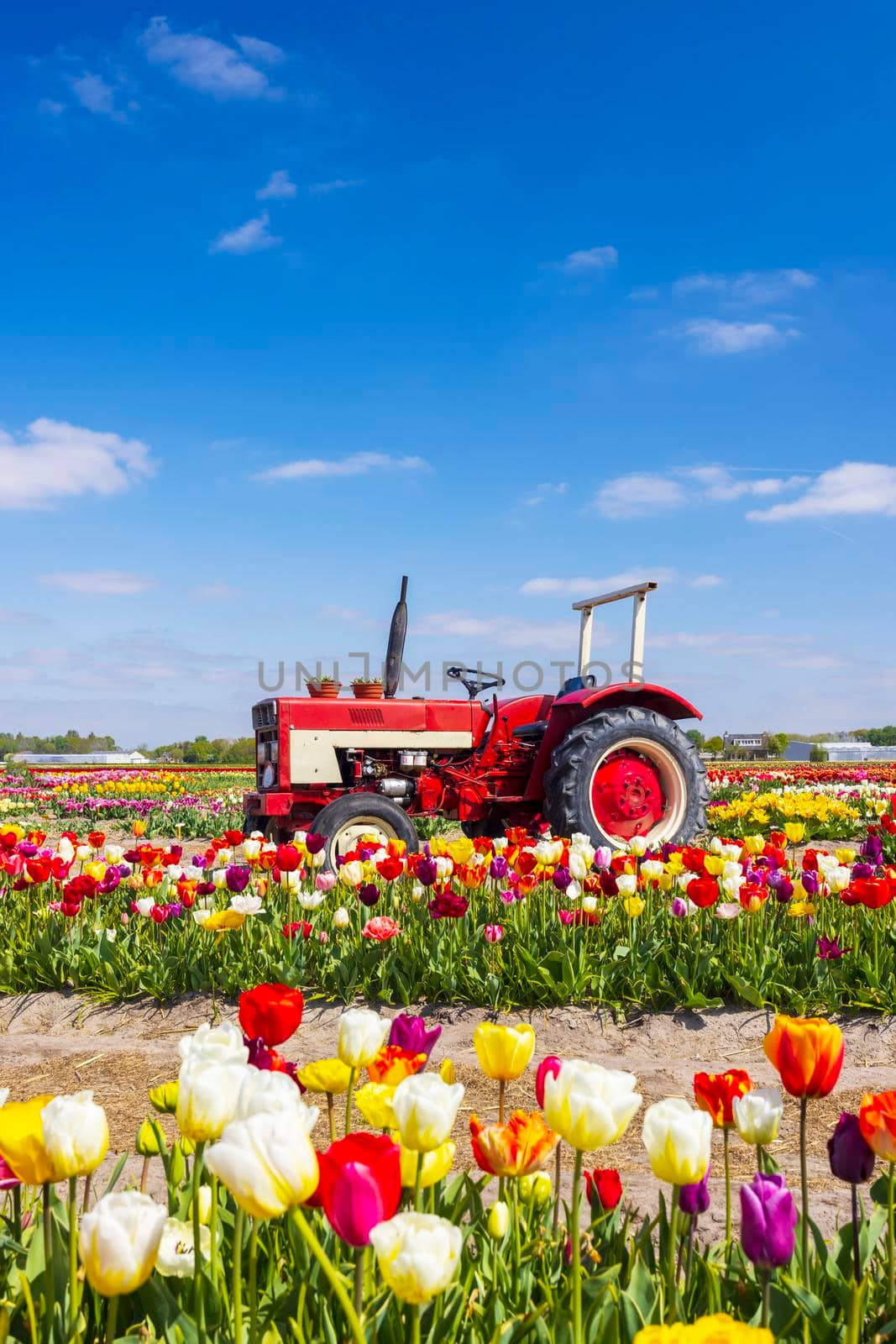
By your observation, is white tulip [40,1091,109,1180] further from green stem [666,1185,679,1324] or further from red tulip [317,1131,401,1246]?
green stem [666,1185,679,1324]

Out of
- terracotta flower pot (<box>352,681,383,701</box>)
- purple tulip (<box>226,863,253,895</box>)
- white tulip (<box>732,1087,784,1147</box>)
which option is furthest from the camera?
terracotta flower pot (<box>352,681,383,701</box>)

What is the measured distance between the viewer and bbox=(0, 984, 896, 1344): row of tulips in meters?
1.08

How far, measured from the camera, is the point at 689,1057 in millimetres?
3898

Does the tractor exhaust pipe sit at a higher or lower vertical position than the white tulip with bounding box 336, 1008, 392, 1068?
higher

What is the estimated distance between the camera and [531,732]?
28.5ft

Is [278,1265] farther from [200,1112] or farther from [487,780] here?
[487,780]

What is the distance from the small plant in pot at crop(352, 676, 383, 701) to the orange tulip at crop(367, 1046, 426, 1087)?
262 inches

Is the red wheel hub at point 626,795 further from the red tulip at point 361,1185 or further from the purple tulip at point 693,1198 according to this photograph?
the red tulip at point 361,1185

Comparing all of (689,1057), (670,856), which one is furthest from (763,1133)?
(670,856)

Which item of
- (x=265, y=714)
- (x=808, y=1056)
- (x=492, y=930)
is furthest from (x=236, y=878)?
(x=265, y=714)

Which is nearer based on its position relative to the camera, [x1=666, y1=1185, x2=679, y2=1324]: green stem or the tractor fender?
[x1=666, y1=1185, x2=679, y2=1324]: green stem

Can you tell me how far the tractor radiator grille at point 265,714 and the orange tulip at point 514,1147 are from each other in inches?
269

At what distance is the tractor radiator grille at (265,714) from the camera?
817 centimetres

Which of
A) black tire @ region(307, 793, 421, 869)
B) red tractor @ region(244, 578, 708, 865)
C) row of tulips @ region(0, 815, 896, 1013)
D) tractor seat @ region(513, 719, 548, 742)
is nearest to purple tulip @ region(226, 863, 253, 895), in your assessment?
row of tulips @ region(0, 815, 896, 1013)
